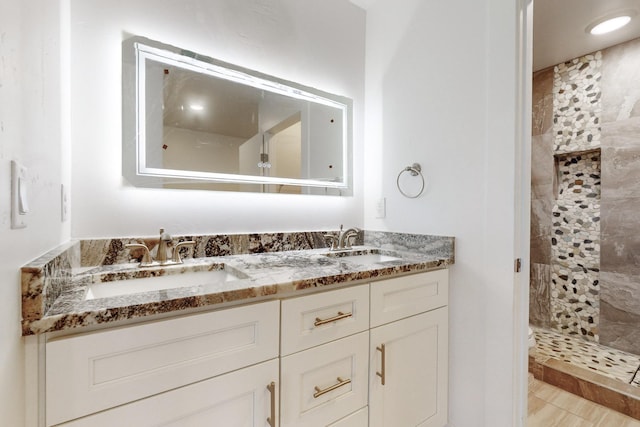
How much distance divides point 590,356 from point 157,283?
2.86 meters

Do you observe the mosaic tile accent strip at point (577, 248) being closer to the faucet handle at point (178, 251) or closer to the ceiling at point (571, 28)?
the ceiling at point (571, 28)

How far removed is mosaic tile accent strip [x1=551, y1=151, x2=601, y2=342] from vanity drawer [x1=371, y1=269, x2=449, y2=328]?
1.85 m

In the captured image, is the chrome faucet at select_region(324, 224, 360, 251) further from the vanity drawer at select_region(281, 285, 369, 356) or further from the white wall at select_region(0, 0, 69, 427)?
the white wall at select_region(0, 0, 69, 427)

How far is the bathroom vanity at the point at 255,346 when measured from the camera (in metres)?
0.64

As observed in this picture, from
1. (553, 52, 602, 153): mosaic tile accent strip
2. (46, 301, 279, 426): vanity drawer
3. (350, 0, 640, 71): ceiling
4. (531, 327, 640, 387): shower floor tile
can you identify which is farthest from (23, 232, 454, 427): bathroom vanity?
(553, 52, 602, 153): mosaic tile accent strip

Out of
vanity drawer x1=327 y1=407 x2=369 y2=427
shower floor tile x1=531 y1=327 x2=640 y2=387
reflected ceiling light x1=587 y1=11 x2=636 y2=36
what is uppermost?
reflected ceiling light x1=587 y1=11 x2=636 y2=36

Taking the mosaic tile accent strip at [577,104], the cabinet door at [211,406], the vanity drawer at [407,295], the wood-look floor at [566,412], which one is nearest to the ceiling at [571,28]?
the mosaic tile accent strip at [577,104]


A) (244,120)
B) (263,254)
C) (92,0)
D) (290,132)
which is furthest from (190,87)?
(263,254)

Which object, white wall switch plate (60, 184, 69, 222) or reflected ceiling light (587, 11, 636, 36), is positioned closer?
white wall switch plate (60, 184, 69, 222)

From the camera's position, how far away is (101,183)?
1.15m

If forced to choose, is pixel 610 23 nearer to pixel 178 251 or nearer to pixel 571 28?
pixel 571 28

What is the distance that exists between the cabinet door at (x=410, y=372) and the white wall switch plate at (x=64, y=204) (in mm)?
1130

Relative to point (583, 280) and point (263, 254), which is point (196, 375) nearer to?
point (263, 254)

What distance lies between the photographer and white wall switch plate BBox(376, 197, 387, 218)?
177cm
